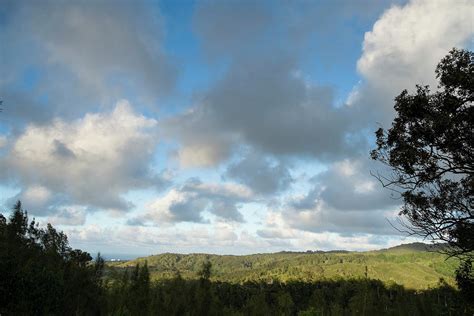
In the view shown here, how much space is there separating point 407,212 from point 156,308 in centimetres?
1617

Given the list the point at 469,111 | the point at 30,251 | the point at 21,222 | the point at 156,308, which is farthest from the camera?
the point at 21,222

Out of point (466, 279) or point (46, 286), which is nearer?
point (466, 279)

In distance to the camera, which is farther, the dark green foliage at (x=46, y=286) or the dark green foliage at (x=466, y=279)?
the dark green foliage at (x=46, y=286)

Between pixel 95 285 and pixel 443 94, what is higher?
pixel 443 94

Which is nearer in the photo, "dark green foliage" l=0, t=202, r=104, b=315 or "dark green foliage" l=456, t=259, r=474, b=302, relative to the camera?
"dark green foliage" l=456, t=259, r=474, b=302

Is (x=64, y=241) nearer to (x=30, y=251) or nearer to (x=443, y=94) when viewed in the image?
(x=30, y=251)

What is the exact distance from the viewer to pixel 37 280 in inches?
989

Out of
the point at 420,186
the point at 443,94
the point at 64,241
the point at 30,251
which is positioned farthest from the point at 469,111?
the point at 64,241

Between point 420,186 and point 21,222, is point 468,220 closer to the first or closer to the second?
point 420,186

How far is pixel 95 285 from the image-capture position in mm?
33562

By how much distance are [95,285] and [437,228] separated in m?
29.0

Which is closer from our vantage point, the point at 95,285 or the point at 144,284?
the point at 144,284

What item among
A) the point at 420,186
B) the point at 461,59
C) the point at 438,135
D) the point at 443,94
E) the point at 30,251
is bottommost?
the point at 30,251

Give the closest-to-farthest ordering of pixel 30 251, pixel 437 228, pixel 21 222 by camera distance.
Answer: pixel 437 228
pixel 30 251
pixel 21 222
